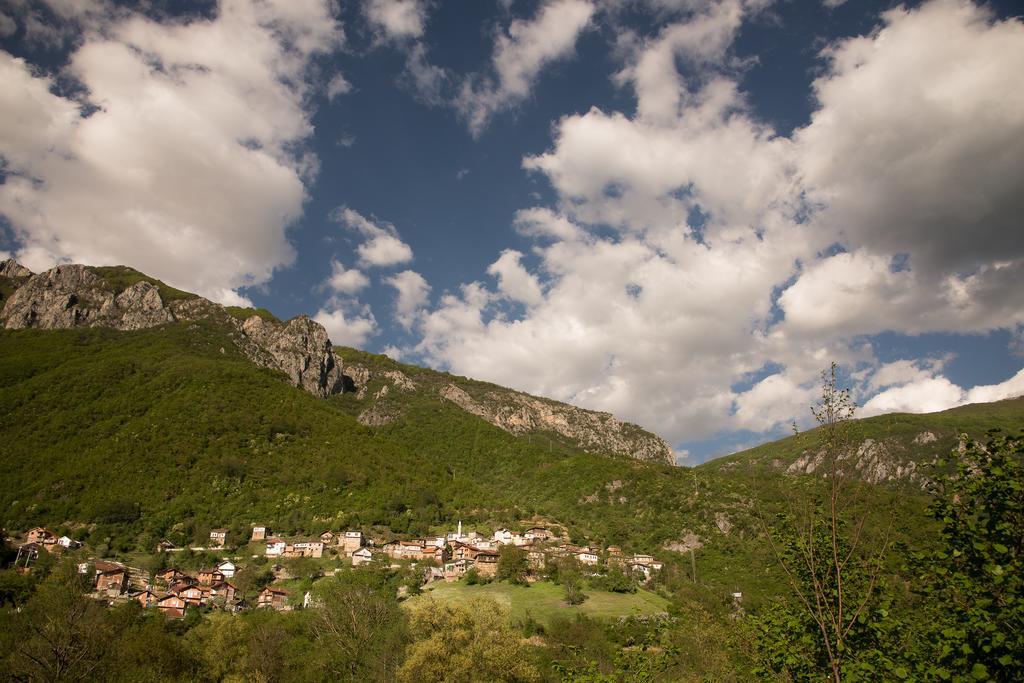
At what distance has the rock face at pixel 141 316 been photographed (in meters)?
131

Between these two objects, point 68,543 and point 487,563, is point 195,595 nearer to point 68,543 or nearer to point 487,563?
point 68,543

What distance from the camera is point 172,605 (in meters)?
56.6

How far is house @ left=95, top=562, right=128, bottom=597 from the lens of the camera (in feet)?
186

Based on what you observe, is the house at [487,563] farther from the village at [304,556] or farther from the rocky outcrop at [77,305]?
the rocky outcrop at [77,305]

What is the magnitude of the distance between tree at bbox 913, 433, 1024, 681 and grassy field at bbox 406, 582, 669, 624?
45701 mm

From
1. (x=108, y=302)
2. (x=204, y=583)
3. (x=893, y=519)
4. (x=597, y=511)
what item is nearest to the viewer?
(x=893, y=519)

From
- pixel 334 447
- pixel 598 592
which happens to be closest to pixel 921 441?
pixel 598 592

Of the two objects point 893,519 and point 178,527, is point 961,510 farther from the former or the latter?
point 178,527

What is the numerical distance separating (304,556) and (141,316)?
96.2 m

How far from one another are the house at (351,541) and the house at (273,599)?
14256 mm

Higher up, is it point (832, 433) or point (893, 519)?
point (832, 433)

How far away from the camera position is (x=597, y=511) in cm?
10400

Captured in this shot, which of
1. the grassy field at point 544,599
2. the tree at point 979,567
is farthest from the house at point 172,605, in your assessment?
the tree at point 979,567

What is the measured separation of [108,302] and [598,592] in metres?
141
